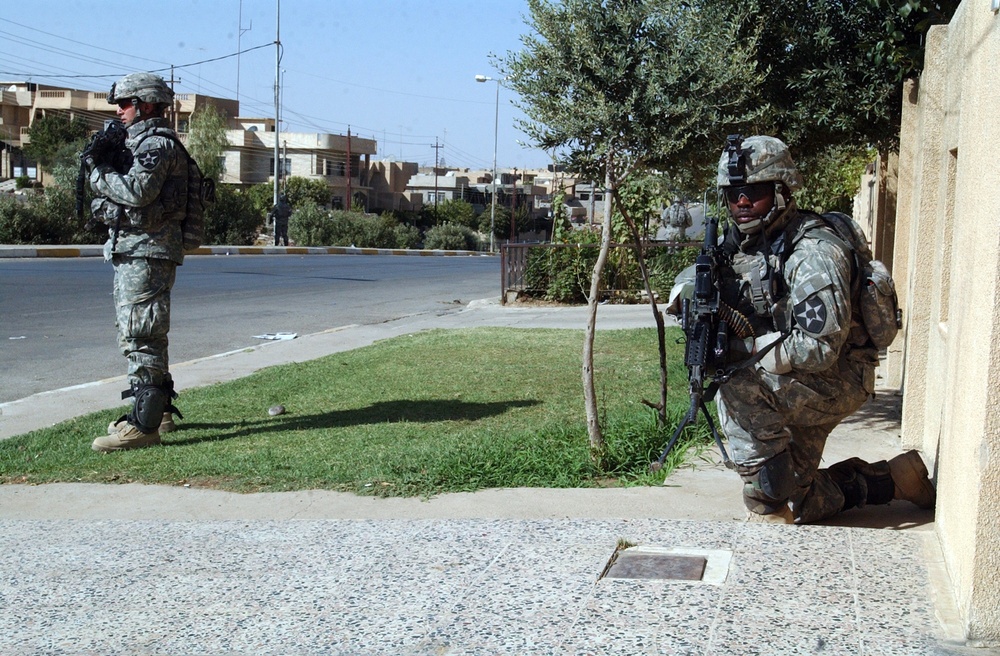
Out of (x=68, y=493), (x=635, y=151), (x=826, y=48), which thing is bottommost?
(x=68, y=493)

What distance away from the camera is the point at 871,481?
15.2 ft

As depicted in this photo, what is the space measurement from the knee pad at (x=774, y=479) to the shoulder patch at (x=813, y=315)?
1.87ft

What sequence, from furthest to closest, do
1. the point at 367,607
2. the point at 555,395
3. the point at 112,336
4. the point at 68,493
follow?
1. the point at 112,336
2. the point at 555,395
3. the point at 68,493
4. the point at 367,607

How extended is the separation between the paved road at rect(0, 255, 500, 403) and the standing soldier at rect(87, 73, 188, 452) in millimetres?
2565

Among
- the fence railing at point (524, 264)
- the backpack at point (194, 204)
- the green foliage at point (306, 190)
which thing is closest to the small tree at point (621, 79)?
the backpack at point (194, 204)

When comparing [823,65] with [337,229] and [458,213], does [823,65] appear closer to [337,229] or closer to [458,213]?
[337,229]

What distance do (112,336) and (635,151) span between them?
8468mm

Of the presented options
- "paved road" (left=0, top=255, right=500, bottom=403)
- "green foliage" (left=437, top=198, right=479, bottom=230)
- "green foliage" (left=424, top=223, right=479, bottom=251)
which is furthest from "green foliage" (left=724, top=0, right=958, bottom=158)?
"green foliage" (left=437, top=198, right=479, bottom=230)

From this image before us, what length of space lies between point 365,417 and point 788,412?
3.88 meters

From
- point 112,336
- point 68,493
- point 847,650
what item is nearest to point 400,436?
point 68,493

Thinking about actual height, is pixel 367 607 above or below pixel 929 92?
below

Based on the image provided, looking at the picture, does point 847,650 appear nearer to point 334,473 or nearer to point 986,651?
point 986,651

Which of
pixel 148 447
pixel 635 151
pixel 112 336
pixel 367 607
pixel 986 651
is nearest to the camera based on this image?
pixel 986 651

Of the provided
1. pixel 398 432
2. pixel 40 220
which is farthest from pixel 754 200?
pixel 40 220
